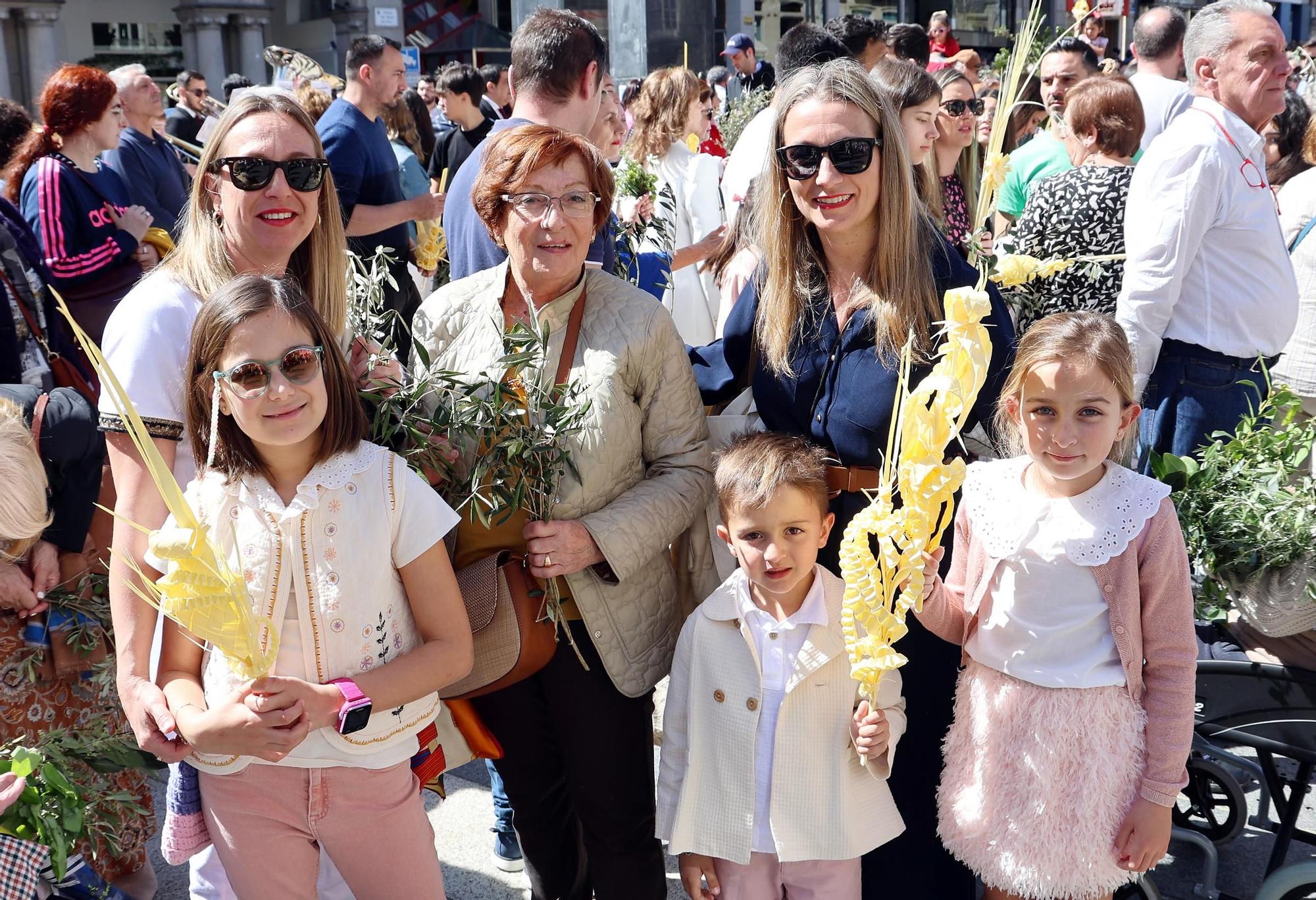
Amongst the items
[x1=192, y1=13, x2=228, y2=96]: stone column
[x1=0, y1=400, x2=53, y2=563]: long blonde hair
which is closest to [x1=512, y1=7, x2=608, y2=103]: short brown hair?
[x1=0, y1=400, x2=53, y2=563]: long blonde hair

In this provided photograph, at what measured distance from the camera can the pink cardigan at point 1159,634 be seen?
2.21 meters

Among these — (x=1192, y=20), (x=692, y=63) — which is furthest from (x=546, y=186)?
(x=692, y=63)

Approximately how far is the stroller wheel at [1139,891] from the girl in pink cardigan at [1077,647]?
1.57 feet

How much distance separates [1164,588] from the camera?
2205 mm

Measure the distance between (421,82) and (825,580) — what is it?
1277 centimetres

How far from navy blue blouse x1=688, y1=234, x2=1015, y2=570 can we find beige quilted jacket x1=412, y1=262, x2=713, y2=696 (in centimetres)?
21

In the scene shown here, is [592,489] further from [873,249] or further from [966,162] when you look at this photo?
[966,162]

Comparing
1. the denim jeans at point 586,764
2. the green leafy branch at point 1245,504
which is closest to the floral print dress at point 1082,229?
the green leafy branch at point 1245,504

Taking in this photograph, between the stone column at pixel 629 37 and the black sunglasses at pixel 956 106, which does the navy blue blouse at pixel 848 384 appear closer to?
the black sunglasses at pixel 956 106

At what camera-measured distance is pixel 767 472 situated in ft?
7.52

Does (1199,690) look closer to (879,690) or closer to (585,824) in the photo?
(879,690)

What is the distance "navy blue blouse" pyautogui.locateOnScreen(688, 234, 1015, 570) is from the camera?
7.89 ft

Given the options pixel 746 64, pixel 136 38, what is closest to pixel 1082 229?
pixel 746 64

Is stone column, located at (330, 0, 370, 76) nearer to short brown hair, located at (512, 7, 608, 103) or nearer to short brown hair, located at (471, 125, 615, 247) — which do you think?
short brown hair, located at (512, 7, 608, 103)
